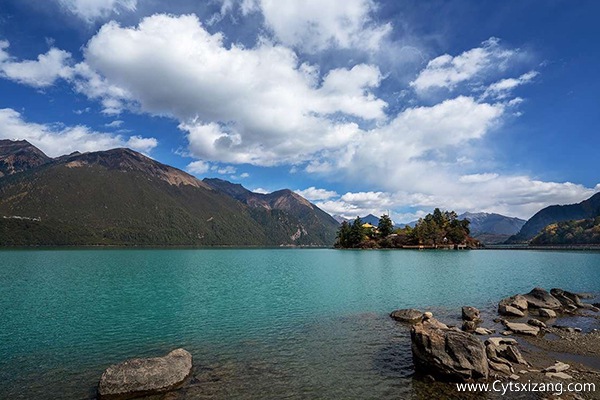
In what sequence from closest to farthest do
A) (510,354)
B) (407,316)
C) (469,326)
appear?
1. (510,354)
2. (469,326)
3. (407,316)

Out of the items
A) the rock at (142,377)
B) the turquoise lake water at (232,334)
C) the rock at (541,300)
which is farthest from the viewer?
the rock at (541,300)

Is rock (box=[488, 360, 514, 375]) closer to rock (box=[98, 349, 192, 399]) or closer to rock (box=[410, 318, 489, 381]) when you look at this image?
rock (box=[410, 318, 489, 381])

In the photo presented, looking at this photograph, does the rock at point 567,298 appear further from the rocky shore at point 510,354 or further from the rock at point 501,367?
the rock at point 501,367

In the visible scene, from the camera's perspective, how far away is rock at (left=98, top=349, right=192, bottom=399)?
64.8 feet

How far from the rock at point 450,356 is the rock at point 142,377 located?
53.1 ft

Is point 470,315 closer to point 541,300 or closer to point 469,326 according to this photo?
point 469,326

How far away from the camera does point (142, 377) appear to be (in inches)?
811

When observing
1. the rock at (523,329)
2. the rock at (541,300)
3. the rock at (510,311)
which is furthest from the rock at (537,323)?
the rock at (541,300)

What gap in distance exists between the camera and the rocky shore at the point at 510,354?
21.8m

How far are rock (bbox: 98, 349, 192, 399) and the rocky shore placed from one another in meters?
16.1

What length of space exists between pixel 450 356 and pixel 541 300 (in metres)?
33.8

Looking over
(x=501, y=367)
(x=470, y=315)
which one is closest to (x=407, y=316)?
(x=470, y=315)

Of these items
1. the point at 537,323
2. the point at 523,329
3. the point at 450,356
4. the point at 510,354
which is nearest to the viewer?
the point at 450,356

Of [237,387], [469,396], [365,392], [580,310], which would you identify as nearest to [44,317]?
[237,387]
